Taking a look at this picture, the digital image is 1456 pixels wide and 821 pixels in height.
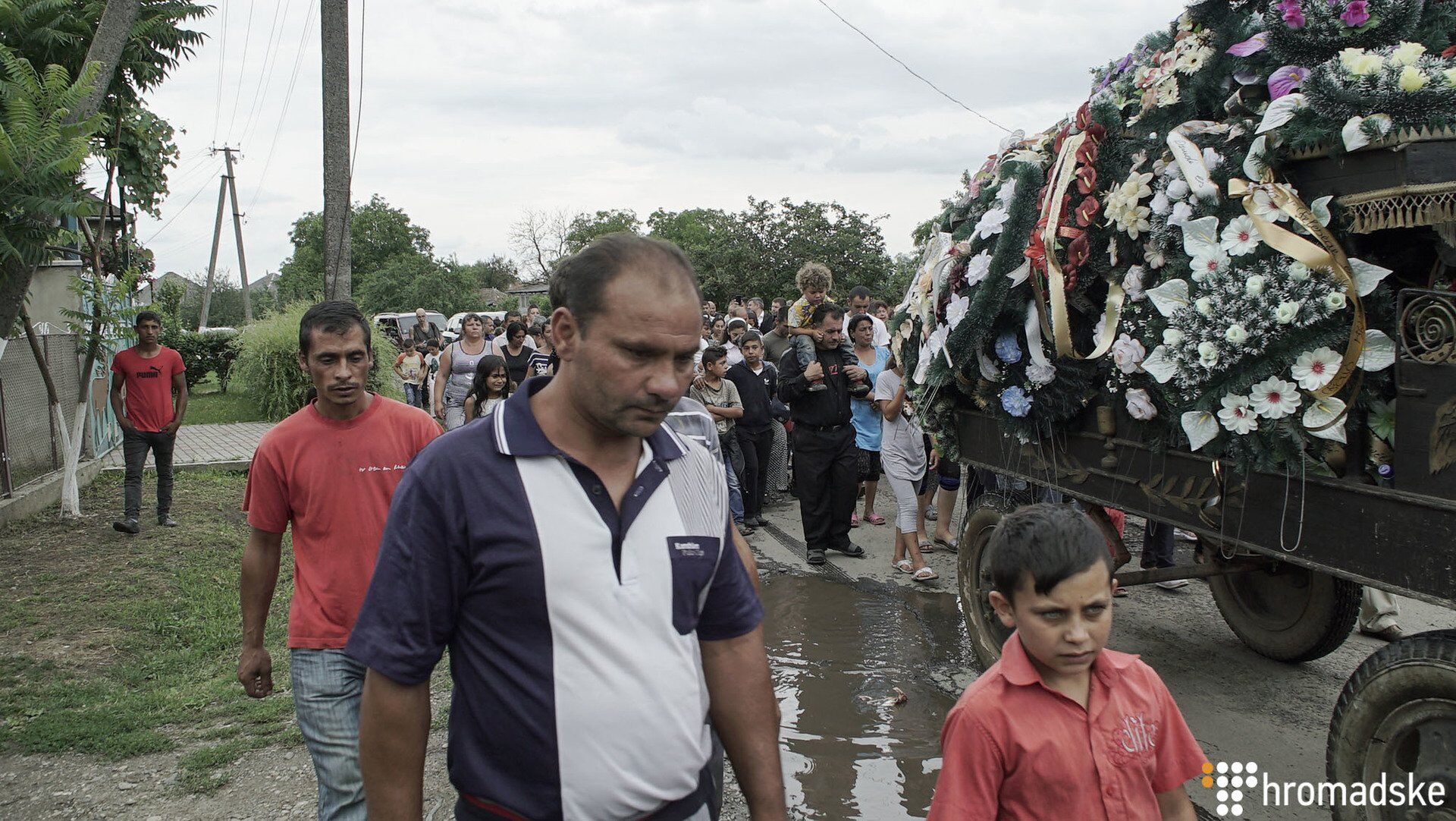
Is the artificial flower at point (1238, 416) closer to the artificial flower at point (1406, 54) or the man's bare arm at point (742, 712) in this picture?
the artificial flower at point (1406, 54)

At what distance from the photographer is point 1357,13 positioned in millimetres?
3596

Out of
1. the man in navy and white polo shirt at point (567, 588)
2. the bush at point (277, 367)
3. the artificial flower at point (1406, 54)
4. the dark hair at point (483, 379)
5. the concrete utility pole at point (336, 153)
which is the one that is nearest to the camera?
the man in navy and white polo shirt at point (567, 588)

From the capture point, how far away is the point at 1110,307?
444 centimetres

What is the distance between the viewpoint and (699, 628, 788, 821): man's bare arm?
2.18m

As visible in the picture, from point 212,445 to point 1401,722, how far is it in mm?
16894

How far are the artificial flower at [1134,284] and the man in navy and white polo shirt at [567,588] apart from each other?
288 centimetres

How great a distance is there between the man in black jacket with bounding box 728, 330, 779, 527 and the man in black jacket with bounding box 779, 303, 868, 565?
1113 mm

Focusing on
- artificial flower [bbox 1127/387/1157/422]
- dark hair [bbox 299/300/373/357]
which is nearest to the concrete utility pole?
dark hair [bbox 299/300/373/357]

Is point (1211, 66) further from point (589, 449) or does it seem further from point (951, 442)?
point (589, 449)

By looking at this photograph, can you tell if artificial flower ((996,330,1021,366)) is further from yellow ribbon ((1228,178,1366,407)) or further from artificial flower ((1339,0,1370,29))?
artificial flower ((1339,0,1370,29))

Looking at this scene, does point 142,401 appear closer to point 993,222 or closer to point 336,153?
point 336,153

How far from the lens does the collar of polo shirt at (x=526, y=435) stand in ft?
6.31

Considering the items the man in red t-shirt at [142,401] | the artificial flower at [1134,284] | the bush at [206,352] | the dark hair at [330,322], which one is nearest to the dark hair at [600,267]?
the dark hair at [330,322]

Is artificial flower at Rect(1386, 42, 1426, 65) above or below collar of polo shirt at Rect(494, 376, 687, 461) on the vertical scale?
above
